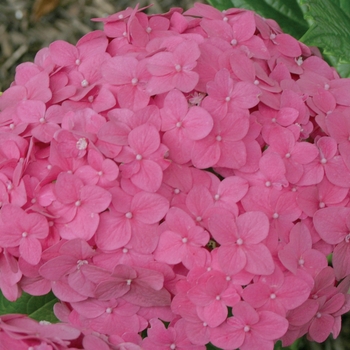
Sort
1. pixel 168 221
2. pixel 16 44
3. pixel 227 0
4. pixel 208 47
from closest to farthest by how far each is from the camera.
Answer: pixel 168 221 < pixel 208 47 < pixel 227 0 < pixel 16 44

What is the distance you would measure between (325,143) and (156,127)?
238 millimetres

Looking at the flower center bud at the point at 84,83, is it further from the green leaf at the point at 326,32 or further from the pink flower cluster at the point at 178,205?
the green leaf at the point at 326,32

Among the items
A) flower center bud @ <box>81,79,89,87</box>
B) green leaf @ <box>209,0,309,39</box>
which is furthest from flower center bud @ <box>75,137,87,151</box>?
green leaf @ <box>209,0,309,39</box>

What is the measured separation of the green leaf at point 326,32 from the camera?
3.27ft

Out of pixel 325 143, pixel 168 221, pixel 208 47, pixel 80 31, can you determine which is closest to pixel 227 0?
pixel 208 47

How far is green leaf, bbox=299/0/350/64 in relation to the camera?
100 cm

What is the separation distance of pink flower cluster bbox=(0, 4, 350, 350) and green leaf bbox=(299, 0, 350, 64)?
0.52ft

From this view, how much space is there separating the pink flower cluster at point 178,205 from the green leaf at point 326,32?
0.52 feet

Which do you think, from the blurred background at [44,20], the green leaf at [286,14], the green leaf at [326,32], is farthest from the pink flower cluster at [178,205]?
the blurred background at [44,20]

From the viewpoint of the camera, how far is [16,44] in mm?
2223

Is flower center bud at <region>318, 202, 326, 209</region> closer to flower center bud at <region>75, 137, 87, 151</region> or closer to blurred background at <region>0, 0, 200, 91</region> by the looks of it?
flower center bud at <region>75, 137, 87, 151</region>

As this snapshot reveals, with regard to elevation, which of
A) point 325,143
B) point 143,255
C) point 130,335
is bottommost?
point 130,335

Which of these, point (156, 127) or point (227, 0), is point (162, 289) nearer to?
point (156, 127)

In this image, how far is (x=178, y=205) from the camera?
0.80m
